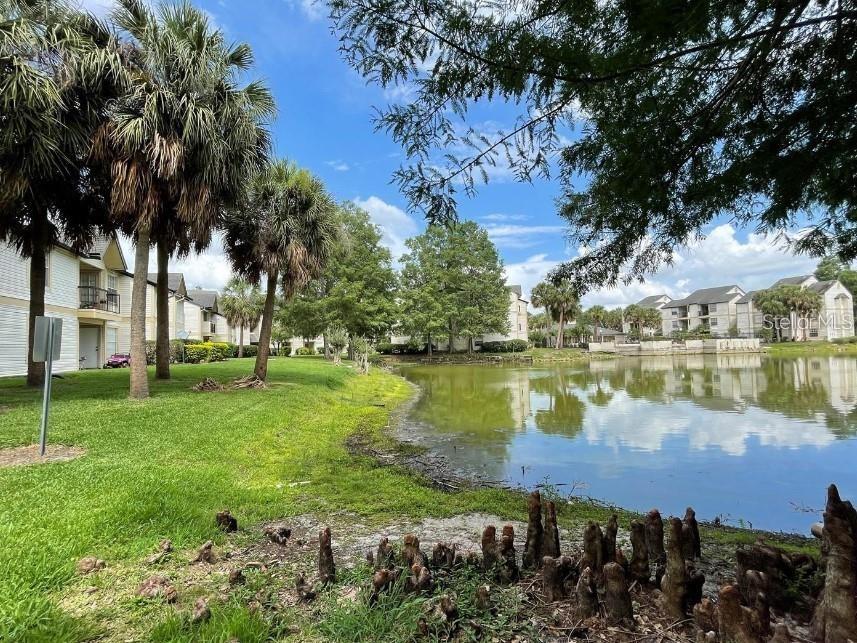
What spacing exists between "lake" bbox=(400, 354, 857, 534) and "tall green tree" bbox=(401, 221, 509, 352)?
94.0 ft

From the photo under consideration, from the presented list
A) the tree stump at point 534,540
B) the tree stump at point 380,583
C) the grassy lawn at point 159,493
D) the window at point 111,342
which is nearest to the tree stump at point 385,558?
the tree stump at point 380,583

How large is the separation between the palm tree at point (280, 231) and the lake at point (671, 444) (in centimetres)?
615

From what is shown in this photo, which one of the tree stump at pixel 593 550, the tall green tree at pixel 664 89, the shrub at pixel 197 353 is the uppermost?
the tall green tree at pixel 664 89

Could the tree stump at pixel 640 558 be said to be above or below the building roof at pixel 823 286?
below

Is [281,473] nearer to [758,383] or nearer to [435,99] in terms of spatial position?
[435,99]

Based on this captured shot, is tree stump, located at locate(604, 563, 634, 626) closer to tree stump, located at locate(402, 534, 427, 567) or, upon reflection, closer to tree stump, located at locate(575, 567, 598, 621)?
tree stump, located at locate(575, 567, 598, 621)

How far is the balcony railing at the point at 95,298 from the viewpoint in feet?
73.6

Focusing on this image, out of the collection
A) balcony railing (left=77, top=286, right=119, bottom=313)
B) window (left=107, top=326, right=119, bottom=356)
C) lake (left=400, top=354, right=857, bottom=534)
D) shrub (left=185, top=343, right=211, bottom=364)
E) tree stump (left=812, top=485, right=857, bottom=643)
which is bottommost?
lake (left=400, top=354, right=857, bottom=534)

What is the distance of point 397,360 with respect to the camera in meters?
47.6

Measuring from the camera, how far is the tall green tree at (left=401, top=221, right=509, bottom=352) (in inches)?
1886

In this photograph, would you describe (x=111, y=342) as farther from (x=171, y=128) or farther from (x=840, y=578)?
(x=840, y=578)

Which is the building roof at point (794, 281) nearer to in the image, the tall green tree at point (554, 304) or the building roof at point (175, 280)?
the tall green tree at point (554, 304)
